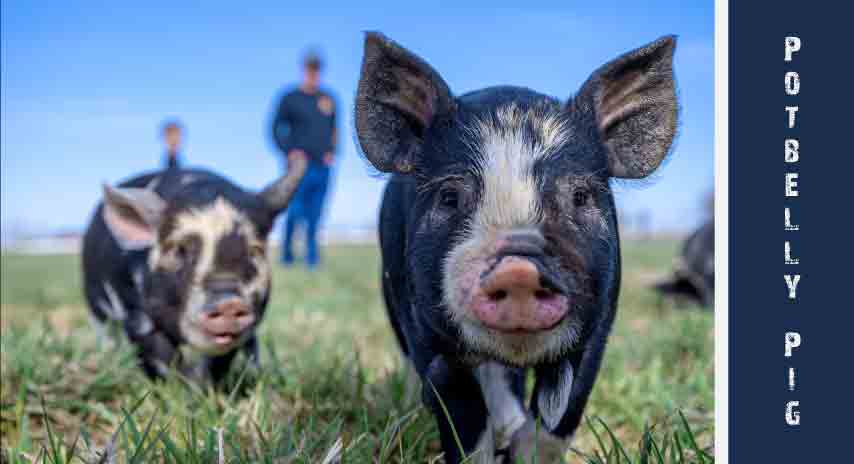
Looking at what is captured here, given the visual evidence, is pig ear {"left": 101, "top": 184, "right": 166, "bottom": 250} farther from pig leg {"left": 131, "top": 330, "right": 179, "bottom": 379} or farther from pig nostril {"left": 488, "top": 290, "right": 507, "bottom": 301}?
pig nostril {"left": 488, "top": 290, "right": 507, "bottom": 301}

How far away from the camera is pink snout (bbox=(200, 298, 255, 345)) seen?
3.54 meters

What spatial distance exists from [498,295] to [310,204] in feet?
26.9

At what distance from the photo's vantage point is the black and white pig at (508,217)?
2109 millimetres

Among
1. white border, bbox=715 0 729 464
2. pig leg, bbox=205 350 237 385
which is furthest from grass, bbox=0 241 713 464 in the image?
white border, bbox=715 0 729 464

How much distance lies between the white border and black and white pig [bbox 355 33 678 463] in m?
0.23

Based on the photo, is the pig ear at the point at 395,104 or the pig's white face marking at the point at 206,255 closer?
the pig ear at the point at 395,104

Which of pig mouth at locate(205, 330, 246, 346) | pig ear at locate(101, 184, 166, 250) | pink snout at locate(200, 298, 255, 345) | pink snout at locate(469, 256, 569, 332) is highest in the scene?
pig ear at locate(101, 184, 166, 250)

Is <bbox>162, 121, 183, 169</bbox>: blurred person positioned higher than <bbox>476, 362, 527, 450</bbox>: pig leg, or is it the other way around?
<bbox>162, 121, 183, 169</bbox>: blurred person

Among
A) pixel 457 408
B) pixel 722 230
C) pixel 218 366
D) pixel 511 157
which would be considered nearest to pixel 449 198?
pixel 511 157

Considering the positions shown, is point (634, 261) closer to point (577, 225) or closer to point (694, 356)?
point (694, 356)

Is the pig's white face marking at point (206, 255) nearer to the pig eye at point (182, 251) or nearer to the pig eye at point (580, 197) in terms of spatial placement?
the pig eye at point (182, 251)

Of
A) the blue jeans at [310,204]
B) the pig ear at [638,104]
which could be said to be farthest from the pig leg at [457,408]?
the blue jeans at [310,204]

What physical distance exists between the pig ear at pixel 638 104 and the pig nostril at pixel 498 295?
748mm
